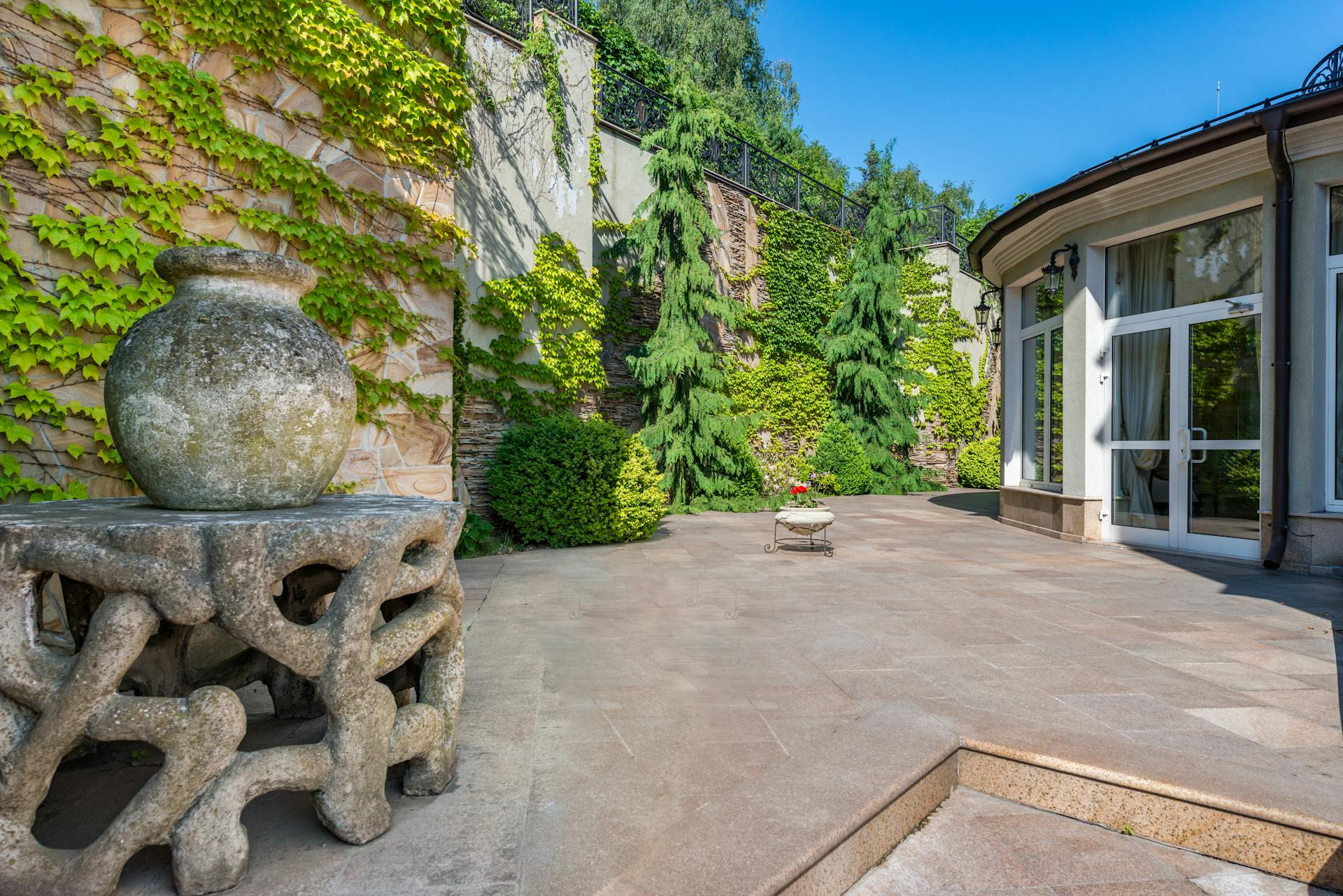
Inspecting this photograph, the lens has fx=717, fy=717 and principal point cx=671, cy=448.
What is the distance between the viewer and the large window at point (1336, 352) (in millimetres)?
5871

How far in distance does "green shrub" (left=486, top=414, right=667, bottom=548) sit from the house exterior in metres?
4.82

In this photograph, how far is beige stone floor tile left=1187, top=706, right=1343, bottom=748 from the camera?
2.55 meters

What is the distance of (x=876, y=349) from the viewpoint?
1465cm

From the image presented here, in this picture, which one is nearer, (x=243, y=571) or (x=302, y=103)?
(x=243, y=571)

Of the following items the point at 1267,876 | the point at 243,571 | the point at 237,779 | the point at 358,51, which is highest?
the point at 358,51

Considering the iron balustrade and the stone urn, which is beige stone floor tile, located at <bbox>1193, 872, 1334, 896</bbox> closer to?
the stone urn

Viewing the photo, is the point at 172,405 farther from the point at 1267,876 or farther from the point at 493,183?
the point at 493,183

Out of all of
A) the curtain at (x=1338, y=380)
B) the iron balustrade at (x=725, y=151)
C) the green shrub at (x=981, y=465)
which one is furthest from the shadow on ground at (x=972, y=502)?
the iron balustrade at (x=725, y=151)

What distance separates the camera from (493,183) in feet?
27.3

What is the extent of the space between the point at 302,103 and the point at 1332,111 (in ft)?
25.4

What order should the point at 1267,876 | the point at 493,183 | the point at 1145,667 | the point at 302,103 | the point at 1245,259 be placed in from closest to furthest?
the point at 1267,876
the point at 1145,667
the point at 302,103
the point at 1245,259
the point at 493,183

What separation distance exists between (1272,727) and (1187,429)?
16.9ft

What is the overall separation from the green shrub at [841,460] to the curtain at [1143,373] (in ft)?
22.4

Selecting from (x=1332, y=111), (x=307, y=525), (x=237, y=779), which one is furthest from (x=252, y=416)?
(x=1332, y=111)
